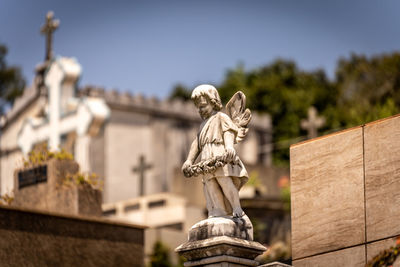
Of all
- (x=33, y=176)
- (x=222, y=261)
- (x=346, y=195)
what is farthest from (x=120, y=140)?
(x=222, y=261)

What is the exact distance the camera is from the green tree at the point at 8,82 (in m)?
41.5

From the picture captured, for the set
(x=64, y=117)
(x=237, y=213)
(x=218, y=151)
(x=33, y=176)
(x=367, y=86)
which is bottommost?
(x=237, y=213)

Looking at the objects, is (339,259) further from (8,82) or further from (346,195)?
(8,82)

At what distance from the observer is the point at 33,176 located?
17188 millimetres

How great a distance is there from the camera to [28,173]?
56.9 ft

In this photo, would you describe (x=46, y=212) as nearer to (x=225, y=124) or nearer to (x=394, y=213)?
(x=225, y=124)

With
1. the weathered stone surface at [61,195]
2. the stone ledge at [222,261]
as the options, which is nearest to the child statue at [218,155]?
the stone ledge at [222,261]

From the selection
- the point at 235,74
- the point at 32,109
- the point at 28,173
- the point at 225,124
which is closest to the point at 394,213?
the point at 225,124

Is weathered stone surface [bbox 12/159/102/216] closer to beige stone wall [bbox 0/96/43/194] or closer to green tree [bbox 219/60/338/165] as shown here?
beige stone wall [bbox 0/96/43/194]

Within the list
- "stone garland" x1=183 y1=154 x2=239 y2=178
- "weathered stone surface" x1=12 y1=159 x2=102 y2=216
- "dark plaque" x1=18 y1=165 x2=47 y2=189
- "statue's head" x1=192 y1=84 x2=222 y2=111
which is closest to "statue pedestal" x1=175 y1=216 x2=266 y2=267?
"stone garland" x1=183 y1=154 x2=239 y2=178

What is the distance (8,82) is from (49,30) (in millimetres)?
18766

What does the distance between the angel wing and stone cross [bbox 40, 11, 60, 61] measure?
1220cm

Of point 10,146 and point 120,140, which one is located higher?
point 120,140

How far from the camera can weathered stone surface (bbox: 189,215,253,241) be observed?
11391mm
